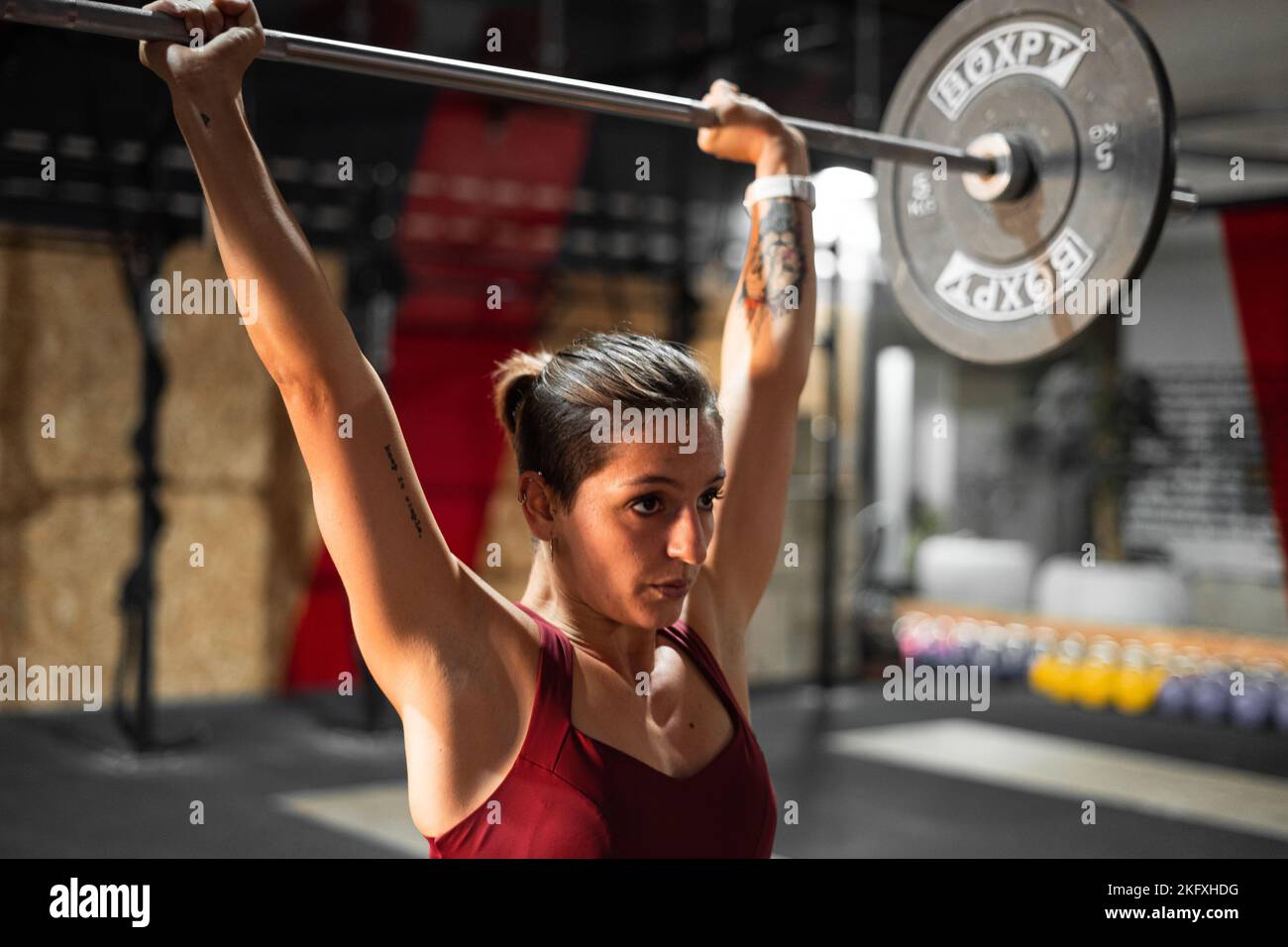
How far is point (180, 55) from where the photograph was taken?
135 cm

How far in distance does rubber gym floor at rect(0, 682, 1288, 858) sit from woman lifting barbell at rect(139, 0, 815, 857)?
3.34 meters

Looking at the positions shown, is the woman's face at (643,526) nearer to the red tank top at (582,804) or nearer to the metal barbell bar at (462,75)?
the red tank top at (582,804)

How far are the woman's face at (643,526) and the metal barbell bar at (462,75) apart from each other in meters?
0.62

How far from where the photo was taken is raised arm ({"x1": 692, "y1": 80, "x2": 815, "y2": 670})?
70.4 inches

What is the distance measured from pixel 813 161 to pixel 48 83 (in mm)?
4749

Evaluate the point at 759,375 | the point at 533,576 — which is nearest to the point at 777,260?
the point at 759,375

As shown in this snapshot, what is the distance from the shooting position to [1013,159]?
2.19 m

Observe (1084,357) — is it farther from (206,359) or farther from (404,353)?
(206,359)

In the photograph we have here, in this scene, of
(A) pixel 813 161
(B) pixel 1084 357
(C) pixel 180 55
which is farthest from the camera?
(B) pixel 1084 357

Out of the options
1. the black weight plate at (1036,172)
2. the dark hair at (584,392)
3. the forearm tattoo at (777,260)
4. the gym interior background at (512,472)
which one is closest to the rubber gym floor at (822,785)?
the gym interior background at (512,472)

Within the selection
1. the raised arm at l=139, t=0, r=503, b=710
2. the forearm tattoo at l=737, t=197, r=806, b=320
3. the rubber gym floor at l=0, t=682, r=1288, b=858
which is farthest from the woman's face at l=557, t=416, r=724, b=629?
the rubber gym floor at l=0, t=682, r=1288, b=858

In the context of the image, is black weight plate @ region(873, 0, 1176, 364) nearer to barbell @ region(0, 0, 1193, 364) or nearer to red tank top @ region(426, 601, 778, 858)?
barbell @ region(0, 0, 1193, 364)
